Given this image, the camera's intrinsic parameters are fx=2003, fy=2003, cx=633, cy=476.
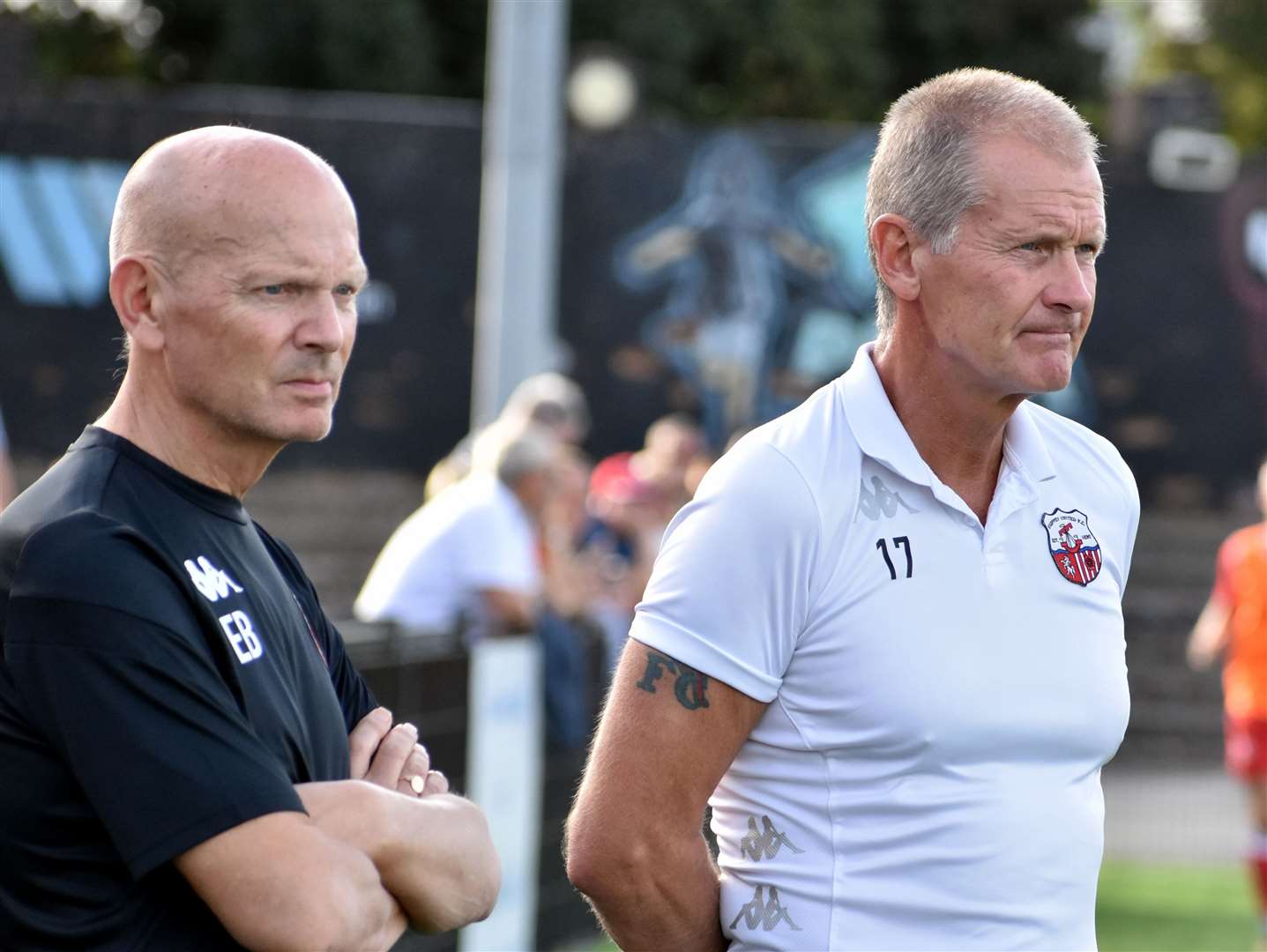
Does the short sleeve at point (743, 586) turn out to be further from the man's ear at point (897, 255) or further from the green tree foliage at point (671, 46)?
the green tree foliage at point (671, 46)

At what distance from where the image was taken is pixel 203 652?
7.93 ft

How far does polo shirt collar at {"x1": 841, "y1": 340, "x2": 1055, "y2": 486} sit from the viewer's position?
2986 mm

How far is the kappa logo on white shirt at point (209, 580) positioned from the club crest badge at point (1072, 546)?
1.25m

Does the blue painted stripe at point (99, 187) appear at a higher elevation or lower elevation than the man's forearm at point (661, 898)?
higher

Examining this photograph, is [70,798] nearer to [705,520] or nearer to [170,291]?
[170,291]

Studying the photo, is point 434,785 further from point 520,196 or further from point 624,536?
point 520,196

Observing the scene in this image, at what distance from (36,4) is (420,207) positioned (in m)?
10.5

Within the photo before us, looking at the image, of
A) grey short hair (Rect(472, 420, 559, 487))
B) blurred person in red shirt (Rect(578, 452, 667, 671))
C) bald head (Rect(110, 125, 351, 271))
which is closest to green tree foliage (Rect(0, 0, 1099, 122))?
blurred person in red shirt (Rect(578, 452, 667, 671))

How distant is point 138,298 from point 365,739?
0.74 meters

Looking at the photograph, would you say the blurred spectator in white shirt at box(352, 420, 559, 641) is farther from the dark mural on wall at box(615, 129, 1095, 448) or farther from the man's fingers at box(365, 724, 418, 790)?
the dark mural on wall at box(615, 129, 1095, 448)

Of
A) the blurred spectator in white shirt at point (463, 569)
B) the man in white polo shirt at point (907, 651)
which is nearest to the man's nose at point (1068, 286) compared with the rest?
the man in white polo shirt at point (907, 651)

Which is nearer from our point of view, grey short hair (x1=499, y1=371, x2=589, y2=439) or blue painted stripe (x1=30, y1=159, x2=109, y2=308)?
grey short hair (x1=499, y1=371, x2=589, y2=439)

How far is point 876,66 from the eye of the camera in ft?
87.2

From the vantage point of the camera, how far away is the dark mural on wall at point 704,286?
54.7 ft
